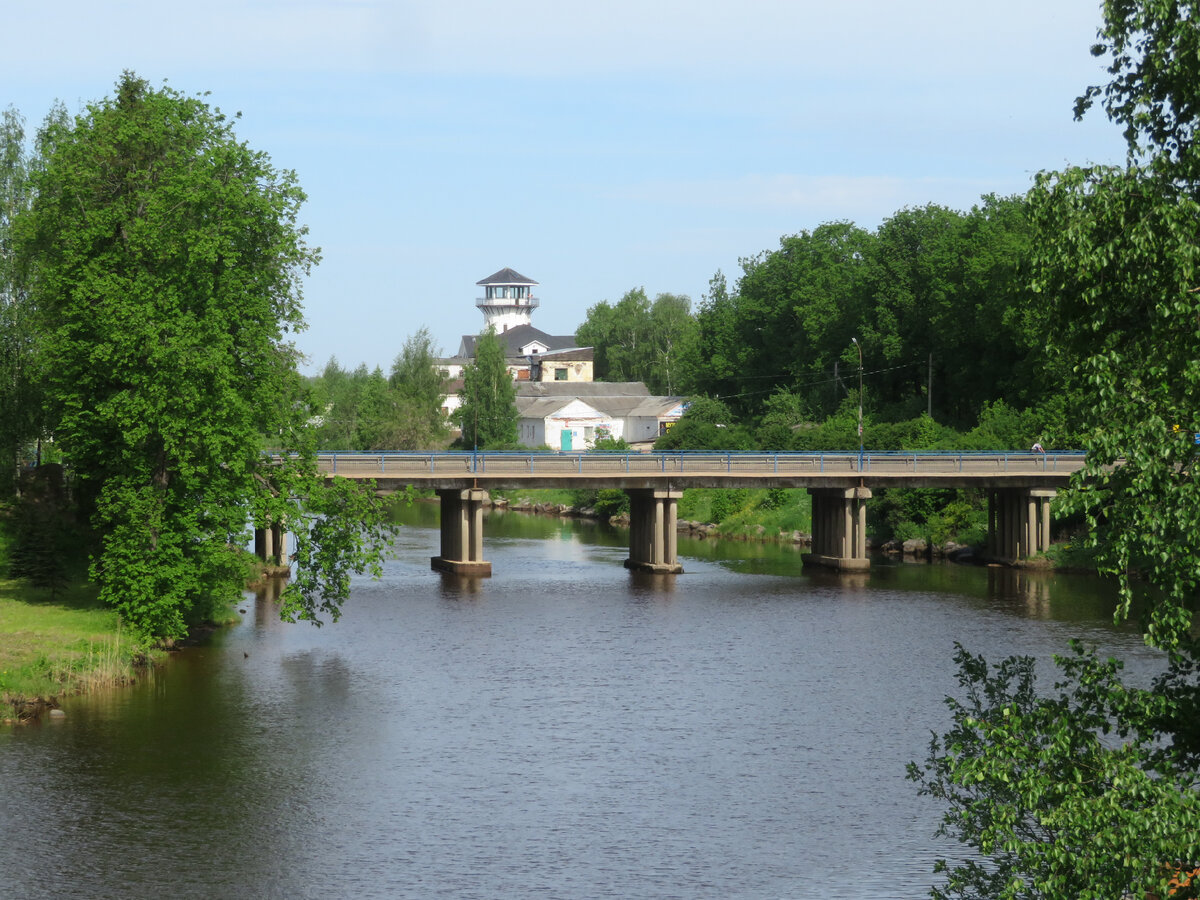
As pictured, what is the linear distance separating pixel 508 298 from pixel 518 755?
163665 millimetres

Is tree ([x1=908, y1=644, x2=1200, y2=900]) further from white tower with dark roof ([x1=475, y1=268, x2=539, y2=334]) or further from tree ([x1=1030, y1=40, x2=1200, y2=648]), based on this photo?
white tower with dark roof ([x1=475, y1=268, x2=539, y2=334])

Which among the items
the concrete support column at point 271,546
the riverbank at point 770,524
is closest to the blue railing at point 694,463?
the riverbank at point 770,524

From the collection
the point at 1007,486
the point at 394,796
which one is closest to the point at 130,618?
the point at 394,796

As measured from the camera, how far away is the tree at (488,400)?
123 meters

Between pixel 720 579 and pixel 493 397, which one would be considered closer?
pixel 720 579

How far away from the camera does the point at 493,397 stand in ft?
404

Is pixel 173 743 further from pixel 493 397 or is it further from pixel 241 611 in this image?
pixel 493 397

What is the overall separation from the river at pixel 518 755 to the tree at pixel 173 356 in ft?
10.8

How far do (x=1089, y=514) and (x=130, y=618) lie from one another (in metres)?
30.5

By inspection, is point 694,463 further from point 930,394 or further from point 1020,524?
point 930,394

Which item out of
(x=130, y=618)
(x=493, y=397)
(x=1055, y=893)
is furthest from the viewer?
(x=493, y=397)

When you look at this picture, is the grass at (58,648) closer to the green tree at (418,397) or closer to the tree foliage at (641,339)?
the green tree at (418,397)

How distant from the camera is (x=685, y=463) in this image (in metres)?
62.6

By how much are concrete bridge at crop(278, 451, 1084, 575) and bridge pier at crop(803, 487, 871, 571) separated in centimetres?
5
